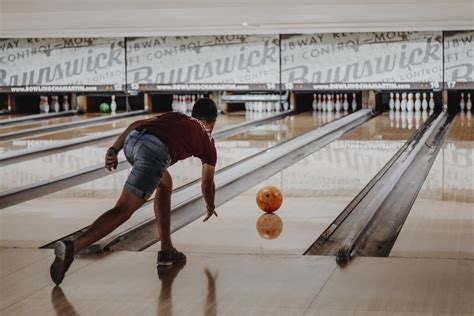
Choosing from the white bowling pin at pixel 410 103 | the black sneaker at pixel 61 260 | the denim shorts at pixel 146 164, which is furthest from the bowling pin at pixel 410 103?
the black sneaker at pixel 61 260

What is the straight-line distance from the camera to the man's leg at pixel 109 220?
3066 millimetres

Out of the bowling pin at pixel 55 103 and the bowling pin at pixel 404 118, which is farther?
the bowling pin at pixel 55 103

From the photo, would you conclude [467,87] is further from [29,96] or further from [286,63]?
[29,96]

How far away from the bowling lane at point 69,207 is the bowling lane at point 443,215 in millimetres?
1631

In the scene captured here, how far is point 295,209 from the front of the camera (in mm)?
4574

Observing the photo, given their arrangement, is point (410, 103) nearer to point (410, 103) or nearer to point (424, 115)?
point (410, 103)

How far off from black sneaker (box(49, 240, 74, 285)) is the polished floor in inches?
2.5

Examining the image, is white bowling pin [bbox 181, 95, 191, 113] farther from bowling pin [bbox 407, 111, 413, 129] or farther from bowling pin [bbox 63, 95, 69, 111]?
bowling pin [bbox 407, 111, 413, 129]

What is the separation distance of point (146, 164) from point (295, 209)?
161 cm

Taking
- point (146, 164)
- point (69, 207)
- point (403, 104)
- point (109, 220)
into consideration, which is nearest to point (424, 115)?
point (403, 104)

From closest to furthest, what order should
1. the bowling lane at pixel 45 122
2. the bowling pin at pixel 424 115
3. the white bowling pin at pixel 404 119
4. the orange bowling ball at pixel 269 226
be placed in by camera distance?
1. the orange bowling ball at pixel 269 226
2. the white bowling pin at pixel 404 119
3. the bowling lane at pixel 45 122
4. the bowling pin at pixel 424 115

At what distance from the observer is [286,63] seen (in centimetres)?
1139

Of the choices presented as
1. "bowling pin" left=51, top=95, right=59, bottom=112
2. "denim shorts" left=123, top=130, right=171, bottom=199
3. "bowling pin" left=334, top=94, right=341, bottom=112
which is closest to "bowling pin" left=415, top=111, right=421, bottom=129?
"bowling pin" left=334, top=94, right=341, bottom=112

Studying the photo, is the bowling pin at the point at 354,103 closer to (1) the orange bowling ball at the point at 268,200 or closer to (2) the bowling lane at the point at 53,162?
(2) the bowling lane at the point at 53,162
